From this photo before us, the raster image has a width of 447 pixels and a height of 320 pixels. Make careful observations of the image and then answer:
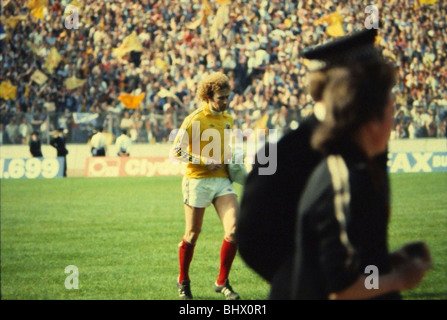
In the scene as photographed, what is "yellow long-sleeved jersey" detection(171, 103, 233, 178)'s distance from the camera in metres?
7.60

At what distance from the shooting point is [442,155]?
2308 cm

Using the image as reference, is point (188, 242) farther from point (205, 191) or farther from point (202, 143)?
point (202, 143)

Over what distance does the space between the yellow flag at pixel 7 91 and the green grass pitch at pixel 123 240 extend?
8295 mm

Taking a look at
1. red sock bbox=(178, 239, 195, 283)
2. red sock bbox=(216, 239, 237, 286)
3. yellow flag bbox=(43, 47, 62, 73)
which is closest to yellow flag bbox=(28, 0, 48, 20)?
yellow flag bbox=(43, 47, 62, 73)

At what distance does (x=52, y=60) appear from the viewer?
90.6 ft

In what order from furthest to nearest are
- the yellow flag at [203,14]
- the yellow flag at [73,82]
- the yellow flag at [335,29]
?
the yellow flag at [203,14] → the yellow flag at [73,82] → the yellow flag at [335,29]

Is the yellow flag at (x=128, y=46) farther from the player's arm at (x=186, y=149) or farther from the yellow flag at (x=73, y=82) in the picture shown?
the player's arm at (x=186, y=149)

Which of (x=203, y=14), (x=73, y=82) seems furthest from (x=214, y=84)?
(x=203, y=14)

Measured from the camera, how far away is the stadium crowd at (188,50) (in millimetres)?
27295

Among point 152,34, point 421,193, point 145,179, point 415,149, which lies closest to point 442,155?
point 415,149

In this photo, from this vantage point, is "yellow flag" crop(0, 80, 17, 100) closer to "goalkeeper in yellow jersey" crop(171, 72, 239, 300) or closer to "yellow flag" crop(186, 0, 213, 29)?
"yellow flag" crop(186, 0, 213, 29)

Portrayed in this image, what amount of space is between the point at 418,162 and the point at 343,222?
21571 millimetres

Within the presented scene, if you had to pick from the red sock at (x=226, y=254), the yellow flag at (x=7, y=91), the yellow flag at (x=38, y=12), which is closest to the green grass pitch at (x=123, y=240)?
the red sock at (x=226, y=254)

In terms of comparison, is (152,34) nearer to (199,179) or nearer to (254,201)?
(199,179)
